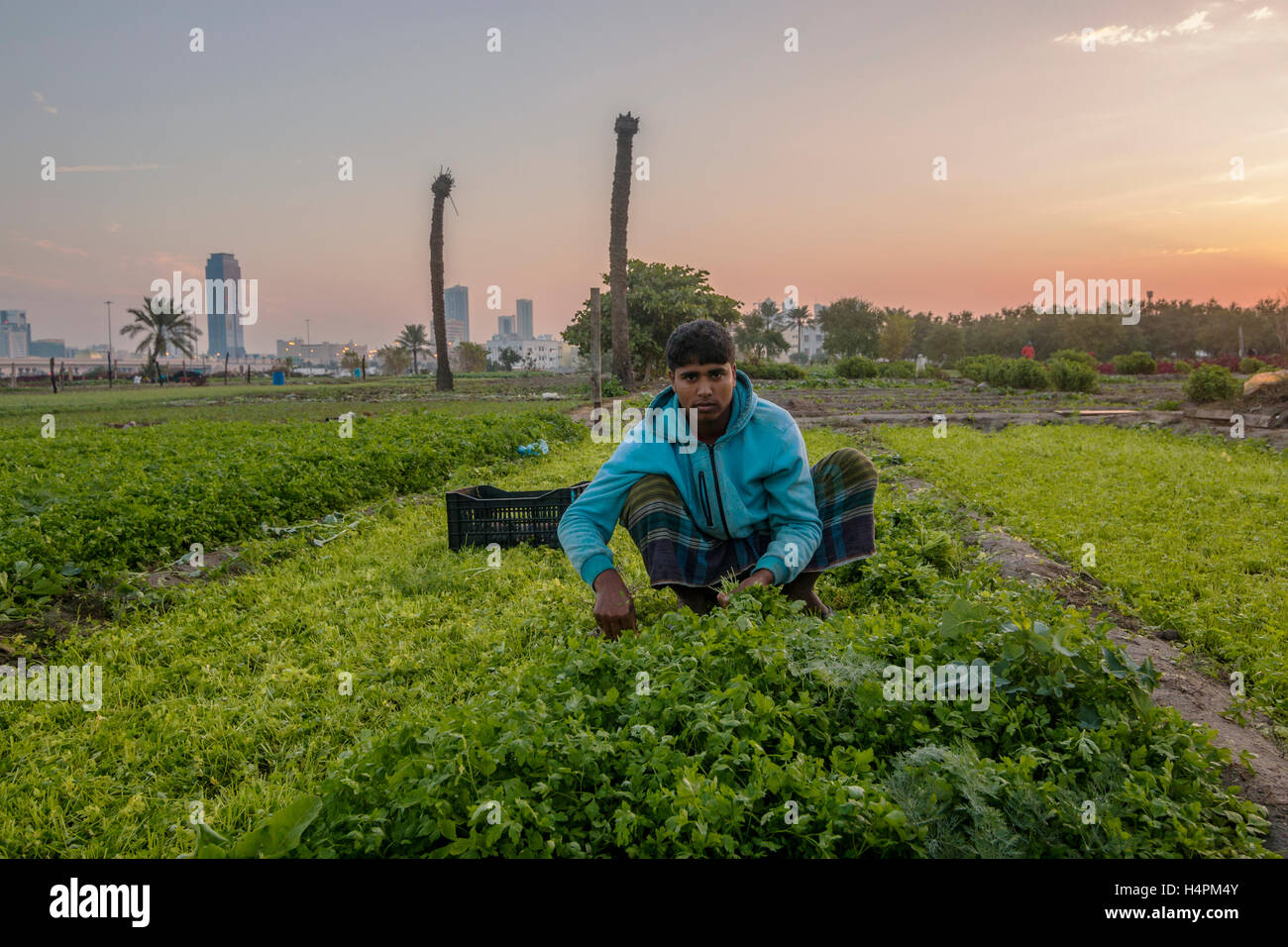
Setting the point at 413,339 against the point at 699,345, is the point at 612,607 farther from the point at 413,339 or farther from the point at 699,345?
the point at 413,339

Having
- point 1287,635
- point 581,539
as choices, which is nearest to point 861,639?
point 581,539

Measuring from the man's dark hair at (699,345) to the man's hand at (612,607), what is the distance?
99 centimetres

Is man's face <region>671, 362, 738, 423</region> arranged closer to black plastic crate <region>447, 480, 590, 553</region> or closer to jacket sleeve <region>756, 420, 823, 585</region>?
jacket sleeve <region>756, 420, 823, 585</region>

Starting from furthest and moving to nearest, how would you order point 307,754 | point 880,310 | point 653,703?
point 880,310 < point 307,754 < point 653,703

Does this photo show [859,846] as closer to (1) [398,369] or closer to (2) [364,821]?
(2) [364,821]

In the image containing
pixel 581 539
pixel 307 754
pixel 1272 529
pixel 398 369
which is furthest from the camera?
pixel 398 369

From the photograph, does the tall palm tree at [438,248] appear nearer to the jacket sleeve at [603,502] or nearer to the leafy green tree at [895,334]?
the jacket sleeve at [603,502]

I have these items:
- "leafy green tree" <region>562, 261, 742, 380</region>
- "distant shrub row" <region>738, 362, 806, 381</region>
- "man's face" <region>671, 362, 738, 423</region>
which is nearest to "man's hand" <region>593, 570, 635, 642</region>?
"man's face" <region>671, 362, 738, 423</region>

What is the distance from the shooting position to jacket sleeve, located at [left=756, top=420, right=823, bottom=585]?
140 inches

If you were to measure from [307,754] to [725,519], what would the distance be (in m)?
2.04

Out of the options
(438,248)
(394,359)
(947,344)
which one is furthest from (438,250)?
(394,359)

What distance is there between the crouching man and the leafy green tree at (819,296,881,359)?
64812 mm

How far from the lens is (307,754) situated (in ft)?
9.64

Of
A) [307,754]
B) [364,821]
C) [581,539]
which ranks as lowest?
[307,754]
